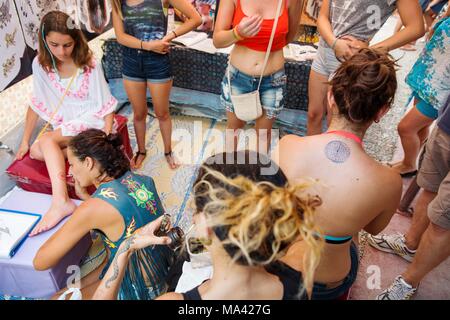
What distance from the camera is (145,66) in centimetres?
199

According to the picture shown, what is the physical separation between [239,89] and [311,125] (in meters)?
0.68

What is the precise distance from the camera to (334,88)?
3.88 ft

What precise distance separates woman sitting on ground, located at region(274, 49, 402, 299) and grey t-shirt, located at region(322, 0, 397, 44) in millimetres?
672

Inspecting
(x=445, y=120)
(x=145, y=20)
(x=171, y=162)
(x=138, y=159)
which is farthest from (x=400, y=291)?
(x=145, y=20)

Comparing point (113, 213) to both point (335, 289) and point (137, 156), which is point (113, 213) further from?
point (137, 156)

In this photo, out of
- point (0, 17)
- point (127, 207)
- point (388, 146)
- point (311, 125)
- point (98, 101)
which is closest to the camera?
point (127, 207)

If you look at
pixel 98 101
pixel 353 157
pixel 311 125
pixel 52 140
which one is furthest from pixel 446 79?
pixel 52 140

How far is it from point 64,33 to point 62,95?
0.36 metres

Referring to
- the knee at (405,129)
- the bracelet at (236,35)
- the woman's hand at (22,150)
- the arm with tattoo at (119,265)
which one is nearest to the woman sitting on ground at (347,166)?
the arm with tattoo at (119,265)

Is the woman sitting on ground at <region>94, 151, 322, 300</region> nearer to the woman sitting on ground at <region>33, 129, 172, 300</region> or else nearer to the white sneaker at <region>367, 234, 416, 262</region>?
the woman sitting on ground at <region>33, 129, 172, 300</region>

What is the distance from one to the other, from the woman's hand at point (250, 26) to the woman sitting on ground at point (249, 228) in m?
0.85

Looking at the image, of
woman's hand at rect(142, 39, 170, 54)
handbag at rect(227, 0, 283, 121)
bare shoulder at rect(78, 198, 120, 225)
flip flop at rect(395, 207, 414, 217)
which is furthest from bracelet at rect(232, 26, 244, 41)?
flip flop at rect(395, 207, 414, 217)

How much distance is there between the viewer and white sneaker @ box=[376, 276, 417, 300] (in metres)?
1.56
